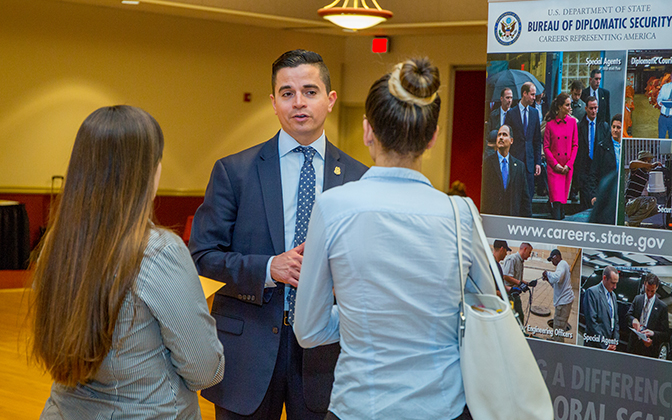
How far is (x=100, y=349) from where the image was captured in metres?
1.48

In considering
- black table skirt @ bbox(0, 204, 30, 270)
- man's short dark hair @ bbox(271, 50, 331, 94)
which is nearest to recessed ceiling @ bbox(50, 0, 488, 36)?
black table skirt @ bbox(0, 204, 30, 270)

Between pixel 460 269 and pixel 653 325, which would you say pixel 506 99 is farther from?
pixel 460 269

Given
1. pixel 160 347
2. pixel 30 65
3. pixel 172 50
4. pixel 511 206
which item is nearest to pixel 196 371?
pixel 160 347

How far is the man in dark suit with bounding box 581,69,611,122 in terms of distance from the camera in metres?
2.62

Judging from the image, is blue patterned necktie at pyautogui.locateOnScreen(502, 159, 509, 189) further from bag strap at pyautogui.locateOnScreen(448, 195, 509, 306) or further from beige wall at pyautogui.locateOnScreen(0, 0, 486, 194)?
beige wall at pyautogui.locateOnScreen(0, 0, 486, 194)

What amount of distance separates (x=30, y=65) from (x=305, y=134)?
7.57m

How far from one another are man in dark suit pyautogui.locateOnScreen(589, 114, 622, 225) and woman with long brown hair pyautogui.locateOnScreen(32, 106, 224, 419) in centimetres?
173

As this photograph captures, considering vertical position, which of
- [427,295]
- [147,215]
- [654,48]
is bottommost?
[427,295]

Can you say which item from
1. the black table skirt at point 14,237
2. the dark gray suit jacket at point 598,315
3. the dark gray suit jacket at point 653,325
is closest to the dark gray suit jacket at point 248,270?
the dark gray suit jacket at point 598,315

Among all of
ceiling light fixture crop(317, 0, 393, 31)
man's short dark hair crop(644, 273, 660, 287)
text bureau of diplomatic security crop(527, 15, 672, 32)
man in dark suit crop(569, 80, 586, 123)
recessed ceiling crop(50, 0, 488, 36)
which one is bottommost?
man's short dark hair crop(644, 273, 660, 287)

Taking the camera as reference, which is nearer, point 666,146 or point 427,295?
point 427,295

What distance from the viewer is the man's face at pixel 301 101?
2326 millimetres

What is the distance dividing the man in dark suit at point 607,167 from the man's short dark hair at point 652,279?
24 cm

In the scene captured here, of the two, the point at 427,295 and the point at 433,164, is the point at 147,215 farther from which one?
the point at 433,164
